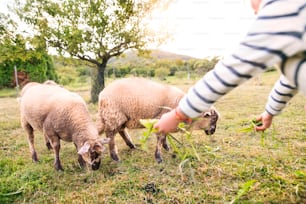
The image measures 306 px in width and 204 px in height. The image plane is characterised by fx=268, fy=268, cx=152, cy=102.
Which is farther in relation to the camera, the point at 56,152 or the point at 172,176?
the point at 56,152

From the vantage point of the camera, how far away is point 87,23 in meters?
12.1

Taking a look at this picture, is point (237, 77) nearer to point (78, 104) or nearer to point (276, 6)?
point (276, 6)

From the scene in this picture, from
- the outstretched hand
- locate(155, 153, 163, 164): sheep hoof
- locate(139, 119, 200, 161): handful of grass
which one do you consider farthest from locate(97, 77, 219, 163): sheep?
locate(139, 119, 200, 161): handful of grass

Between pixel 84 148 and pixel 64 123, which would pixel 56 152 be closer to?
pixel 64 123

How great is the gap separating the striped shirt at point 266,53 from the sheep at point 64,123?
3.21m

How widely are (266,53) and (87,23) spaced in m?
11.9

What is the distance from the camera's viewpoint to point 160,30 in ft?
43.7

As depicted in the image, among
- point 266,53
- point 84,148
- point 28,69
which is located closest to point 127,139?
point 84,148

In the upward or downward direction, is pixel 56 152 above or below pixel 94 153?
below

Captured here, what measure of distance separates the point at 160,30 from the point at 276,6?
41.0 feet

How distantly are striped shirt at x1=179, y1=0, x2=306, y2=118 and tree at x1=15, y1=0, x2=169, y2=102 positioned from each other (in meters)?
11.0

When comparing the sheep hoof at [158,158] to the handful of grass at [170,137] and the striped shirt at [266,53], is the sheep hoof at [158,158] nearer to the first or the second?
the handful of grass at [170,137]

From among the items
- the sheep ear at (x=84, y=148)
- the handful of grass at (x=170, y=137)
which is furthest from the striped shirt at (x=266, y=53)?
the sheep ear at (x=84, y=148)

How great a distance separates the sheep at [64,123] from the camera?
4438mm
